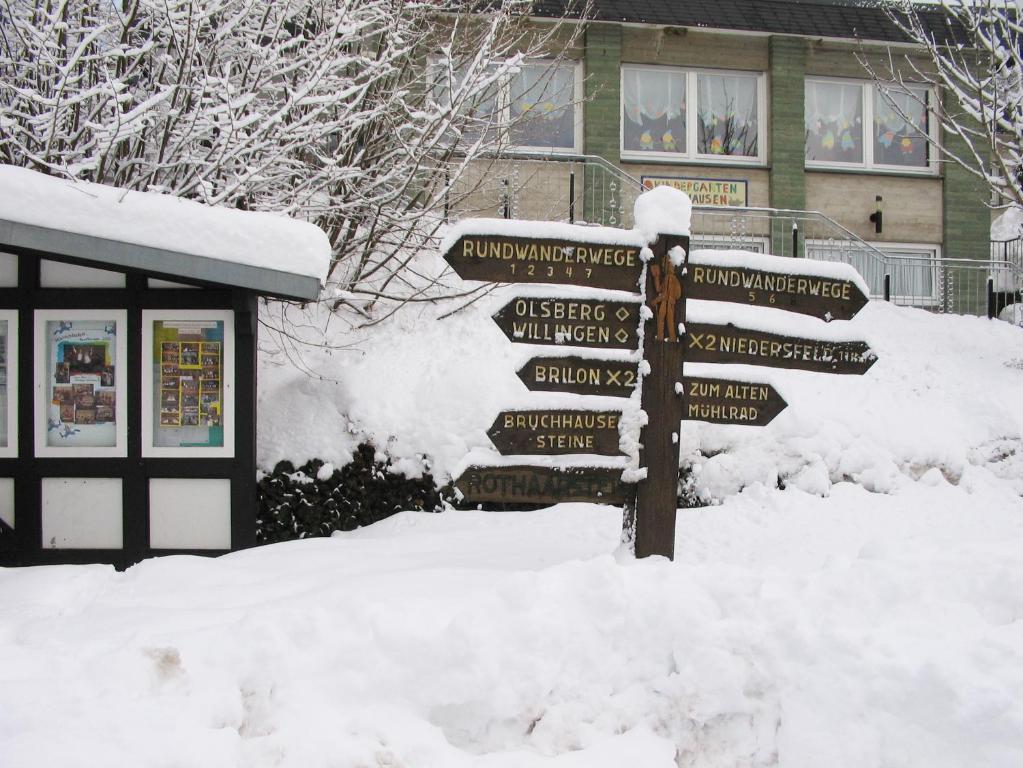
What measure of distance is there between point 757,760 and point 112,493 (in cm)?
515

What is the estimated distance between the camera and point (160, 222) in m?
6.10

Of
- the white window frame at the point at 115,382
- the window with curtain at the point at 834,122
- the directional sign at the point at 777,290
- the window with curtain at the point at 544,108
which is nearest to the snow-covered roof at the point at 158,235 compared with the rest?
the white window frame at the point at 115,382

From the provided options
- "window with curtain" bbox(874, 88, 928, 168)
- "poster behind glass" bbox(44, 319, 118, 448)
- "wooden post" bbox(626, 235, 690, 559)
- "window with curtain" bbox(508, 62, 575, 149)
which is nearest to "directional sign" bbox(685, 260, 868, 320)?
"wooden post" bbox(626, 235, 690, 559)

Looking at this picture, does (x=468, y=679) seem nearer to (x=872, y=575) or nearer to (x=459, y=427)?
(x=872, y=575)

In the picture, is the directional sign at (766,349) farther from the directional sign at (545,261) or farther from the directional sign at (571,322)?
the directional sign at (545,261)

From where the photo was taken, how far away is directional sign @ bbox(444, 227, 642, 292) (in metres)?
5.08

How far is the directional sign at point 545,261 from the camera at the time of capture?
16.7 feet

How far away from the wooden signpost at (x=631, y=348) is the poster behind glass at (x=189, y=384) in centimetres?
263

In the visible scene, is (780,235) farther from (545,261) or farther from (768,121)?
(545,261)

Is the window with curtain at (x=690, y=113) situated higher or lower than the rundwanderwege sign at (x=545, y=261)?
higher

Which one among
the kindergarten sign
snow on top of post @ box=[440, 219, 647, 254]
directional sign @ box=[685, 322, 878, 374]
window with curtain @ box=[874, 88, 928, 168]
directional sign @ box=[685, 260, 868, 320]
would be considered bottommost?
directional sign @ box=[685, 322, 878, 374]

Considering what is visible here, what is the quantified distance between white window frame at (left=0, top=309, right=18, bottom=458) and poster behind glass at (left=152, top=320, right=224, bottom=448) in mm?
989

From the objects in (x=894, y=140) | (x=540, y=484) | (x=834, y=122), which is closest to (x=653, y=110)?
(x=834, y=122)

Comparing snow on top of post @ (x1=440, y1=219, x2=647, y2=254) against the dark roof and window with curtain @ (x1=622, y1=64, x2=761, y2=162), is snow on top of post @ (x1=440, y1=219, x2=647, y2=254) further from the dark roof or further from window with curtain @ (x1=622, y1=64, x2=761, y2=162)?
window with curtain @ (x1=622, y1=64, x2=761, y2=162)
